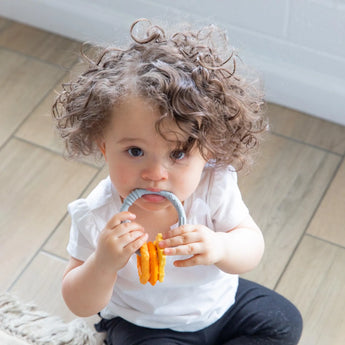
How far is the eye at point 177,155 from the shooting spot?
0.99 meters

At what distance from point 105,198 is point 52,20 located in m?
1.01

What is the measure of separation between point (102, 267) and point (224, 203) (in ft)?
0.76

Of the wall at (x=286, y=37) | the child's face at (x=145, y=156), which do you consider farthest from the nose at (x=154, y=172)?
the wall at (x=286, y=37)

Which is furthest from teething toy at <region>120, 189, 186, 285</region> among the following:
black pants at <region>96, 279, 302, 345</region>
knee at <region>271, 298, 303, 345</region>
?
knee at <region>271, 298, 303, 345</region>

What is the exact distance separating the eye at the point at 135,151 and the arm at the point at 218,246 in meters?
0.12

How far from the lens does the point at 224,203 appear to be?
1122mm

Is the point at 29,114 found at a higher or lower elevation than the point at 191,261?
lower

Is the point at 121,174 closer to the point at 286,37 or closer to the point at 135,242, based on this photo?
the point at 135,242

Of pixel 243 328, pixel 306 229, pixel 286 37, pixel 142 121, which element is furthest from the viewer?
pixel 286 37

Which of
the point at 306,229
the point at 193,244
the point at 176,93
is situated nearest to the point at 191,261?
the point at 193,244

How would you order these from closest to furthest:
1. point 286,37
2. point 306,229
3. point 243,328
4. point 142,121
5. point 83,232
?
1. point 142,121
2. point 83,232
3. point 243,328
4. point 306,229
5. point 286,37

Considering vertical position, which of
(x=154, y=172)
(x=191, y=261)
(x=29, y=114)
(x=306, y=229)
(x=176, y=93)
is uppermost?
(x=176, y=93)

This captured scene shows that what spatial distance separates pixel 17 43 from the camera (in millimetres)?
1973

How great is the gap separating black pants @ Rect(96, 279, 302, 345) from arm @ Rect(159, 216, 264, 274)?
0.45ft
